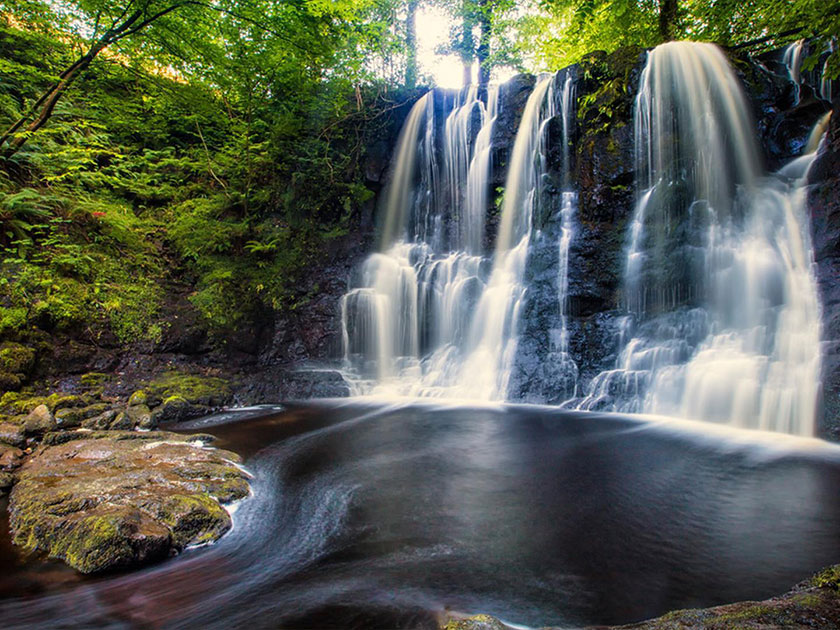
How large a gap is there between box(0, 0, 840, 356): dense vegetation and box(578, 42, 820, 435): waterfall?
6.63 feet

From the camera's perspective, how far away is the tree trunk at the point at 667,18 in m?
11.0

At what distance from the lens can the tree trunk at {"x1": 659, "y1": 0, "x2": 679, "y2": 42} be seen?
11016 millimetres

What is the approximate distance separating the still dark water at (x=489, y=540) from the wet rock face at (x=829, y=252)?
27.8 inches

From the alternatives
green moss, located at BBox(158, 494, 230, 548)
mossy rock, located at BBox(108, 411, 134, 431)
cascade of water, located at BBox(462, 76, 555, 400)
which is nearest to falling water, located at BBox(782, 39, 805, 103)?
cascade of water, located at BBox(462, 76, 555, 400)

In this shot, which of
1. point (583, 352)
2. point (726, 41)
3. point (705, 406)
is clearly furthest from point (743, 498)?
point (726, 41)

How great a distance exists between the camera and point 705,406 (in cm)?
684

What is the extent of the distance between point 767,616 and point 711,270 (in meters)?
7.54

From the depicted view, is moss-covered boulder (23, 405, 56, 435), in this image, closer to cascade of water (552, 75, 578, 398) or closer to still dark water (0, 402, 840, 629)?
Result: still dark water (0, 402, 840, 629)

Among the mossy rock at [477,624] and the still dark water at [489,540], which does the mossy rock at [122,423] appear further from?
the mossy rock at [477,624]

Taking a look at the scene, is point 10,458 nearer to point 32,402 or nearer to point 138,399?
point 32,402

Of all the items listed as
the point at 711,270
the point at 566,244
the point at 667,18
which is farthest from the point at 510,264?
the point at 667,18

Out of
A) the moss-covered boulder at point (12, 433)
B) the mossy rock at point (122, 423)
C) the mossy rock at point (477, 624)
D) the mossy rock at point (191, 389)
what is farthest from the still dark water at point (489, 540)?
the mossy rock at point (191, 389)

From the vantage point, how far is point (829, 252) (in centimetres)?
686

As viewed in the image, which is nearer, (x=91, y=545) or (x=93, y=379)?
(x=91, y=545)
